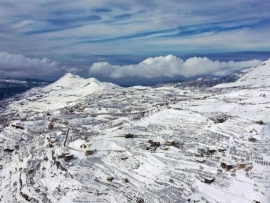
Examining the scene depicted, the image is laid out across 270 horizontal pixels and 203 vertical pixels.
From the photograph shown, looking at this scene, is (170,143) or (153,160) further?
(170,143)

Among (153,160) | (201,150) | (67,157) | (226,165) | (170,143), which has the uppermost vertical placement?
(170,143)

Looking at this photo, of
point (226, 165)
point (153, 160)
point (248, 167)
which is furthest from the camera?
point (153, 160)

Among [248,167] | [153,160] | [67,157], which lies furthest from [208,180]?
[67,157]

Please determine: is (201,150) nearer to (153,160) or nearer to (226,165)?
(226,165)

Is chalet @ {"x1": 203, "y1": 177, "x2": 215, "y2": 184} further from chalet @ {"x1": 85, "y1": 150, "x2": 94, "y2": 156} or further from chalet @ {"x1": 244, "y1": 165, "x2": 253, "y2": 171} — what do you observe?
chalet @ {"x1": 85, "y1": 150, "x2": 94, "y2": 156}

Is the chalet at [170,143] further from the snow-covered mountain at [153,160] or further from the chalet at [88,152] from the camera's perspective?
the chalet at [88,152]

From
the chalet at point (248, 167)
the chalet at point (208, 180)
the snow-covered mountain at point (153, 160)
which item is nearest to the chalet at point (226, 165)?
the snow-covered mountain at point (153, 160)

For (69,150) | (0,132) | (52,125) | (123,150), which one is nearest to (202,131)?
(123,150)

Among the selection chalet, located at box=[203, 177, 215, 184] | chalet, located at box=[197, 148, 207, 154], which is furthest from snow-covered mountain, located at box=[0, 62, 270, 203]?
chalet, located at box=[197, 148, 207, 154]

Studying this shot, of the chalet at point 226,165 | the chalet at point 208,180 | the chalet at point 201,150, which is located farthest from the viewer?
the chalet at point 201,150

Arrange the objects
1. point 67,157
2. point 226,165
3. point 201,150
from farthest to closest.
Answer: point 67,157, point 201,150, point 226,165

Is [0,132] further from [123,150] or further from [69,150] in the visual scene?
[123,150]
